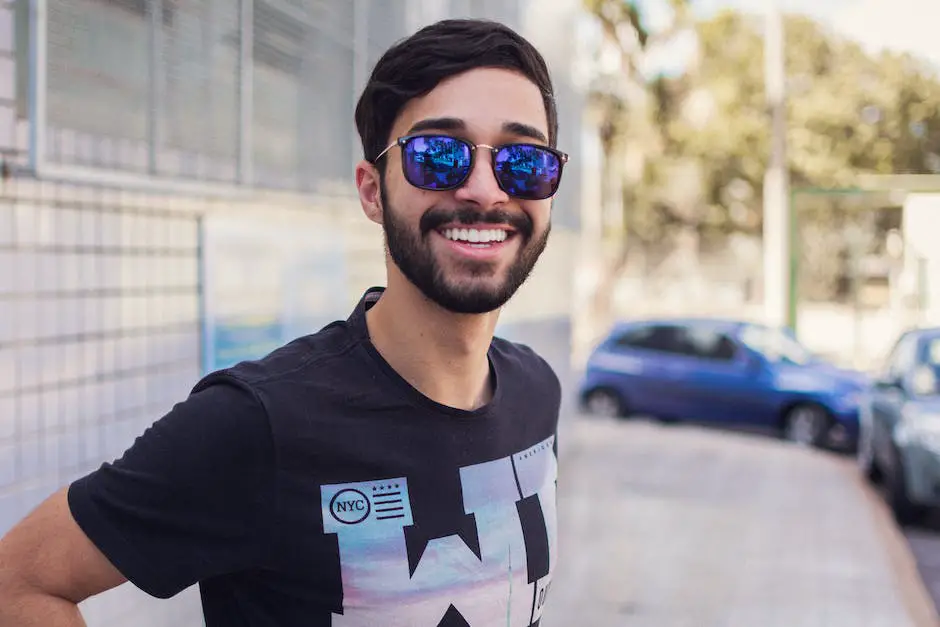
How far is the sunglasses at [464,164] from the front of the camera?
5.24 feet

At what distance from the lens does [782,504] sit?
8703 mm

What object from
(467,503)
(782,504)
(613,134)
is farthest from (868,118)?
(467,503)

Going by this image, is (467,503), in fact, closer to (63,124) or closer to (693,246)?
(63,124)

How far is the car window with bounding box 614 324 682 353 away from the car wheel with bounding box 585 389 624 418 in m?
0.65

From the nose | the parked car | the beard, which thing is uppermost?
the nose

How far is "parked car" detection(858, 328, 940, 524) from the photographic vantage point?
24.7ft

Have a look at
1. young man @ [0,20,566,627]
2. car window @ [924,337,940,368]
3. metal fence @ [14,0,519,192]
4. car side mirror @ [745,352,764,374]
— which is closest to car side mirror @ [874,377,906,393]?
car window @ [924,337,940,368]

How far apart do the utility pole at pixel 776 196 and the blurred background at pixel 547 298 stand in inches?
1.6

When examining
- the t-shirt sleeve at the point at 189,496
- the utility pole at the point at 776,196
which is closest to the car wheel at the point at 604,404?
the utility pole at the point at 776,196

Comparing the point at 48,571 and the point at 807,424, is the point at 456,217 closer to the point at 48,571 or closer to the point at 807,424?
the point at 48,571

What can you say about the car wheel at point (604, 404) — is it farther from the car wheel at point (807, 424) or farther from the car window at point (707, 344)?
the car wheel at point (807, 424)

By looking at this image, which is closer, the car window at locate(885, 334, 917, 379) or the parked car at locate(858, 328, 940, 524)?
the parked car at locate(858, 328, 940, 524)

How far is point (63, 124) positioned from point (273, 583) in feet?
6.82

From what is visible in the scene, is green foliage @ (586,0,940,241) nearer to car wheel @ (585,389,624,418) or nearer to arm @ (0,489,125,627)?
car wheel @ (585,389,624,418)
